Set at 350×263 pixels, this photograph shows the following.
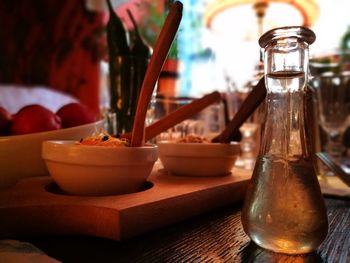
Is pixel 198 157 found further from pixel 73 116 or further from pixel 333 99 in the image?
pixel 333 99

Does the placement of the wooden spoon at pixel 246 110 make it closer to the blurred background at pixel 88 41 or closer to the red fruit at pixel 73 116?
the red fruit at pixel 73 116

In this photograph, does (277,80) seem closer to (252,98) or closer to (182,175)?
(252,98)

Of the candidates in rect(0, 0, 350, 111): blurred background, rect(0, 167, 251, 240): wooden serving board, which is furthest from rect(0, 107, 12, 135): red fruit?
rect(0, 0, 350, 111): blurred background

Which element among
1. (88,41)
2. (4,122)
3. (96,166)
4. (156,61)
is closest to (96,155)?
(96,166)

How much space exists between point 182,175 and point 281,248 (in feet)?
0.85

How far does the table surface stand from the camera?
0.27 m

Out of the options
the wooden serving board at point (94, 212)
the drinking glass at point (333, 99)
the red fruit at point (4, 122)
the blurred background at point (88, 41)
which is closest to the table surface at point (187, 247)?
the wooden serving board at point (94, 212)

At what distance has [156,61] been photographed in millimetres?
361

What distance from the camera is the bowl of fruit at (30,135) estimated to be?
1.41 feet

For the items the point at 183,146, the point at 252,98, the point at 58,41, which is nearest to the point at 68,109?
the point at 183,146

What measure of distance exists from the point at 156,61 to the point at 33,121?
0.79ft

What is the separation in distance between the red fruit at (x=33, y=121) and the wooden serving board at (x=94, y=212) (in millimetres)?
128

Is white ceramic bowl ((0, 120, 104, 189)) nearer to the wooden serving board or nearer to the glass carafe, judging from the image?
the wooden serving board

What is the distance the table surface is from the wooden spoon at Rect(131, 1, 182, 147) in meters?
0.12
